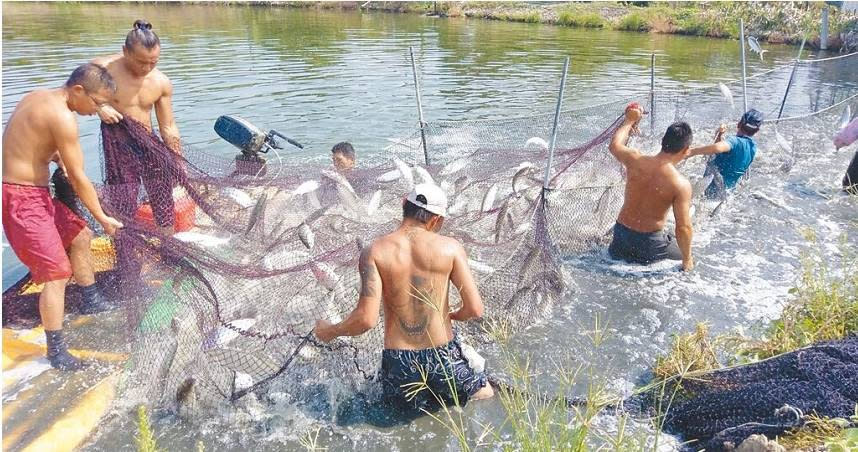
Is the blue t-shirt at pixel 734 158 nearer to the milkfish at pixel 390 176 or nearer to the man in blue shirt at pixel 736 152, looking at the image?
the man in blue shirt at pixel 736 152

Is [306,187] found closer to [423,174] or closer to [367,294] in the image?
[423,174]

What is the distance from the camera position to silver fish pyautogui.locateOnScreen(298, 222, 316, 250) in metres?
4.83

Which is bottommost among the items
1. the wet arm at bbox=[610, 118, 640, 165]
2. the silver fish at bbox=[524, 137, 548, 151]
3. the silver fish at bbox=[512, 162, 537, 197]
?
the silver fish at bbox=[512, 162, 537, 197]

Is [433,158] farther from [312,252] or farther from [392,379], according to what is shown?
[392,379]

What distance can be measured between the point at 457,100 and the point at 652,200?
10296 mm

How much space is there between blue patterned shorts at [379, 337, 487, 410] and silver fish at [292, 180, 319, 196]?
2261 millimetres

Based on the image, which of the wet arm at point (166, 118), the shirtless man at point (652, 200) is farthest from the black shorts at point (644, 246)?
the wet arm at point (166, 118)

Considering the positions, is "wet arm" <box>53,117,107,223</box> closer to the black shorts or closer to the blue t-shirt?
the black shorts

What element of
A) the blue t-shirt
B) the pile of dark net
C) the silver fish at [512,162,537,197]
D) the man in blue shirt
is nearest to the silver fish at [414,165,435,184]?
the pile of dark net

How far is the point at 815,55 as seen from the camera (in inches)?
941

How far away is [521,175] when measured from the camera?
21.2 ft

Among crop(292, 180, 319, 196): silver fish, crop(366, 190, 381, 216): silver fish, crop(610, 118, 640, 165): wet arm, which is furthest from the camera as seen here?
crop(366, 190, 381, 216): silver fish

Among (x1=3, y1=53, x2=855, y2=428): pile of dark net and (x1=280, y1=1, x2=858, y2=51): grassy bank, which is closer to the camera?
(x1=3, y1=53, x2=855, y2=428): pile of dark net

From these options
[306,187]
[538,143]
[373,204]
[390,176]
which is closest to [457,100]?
[538,143]
